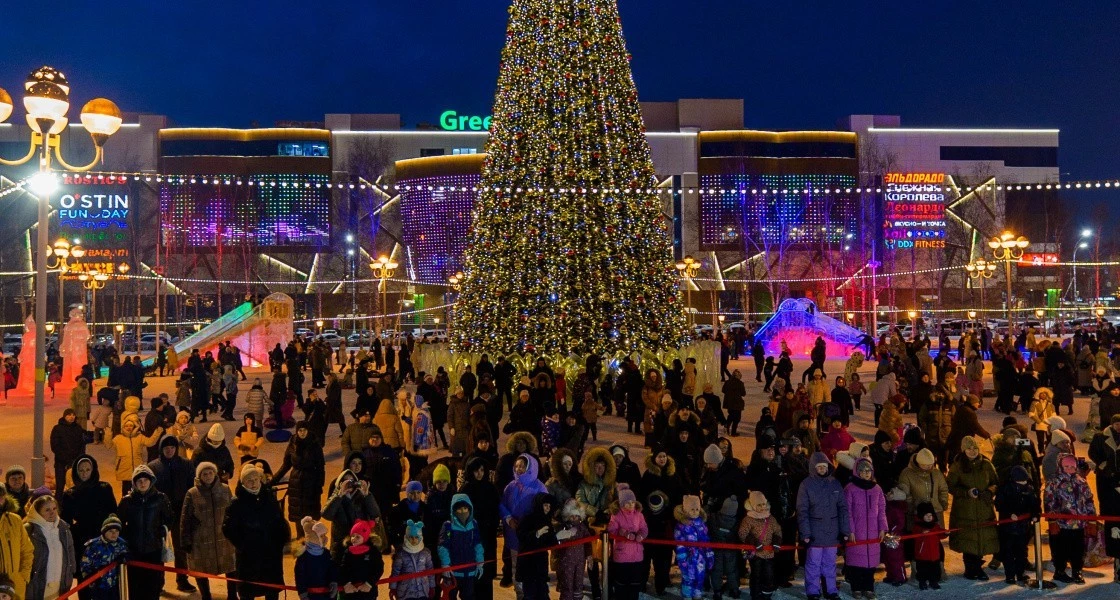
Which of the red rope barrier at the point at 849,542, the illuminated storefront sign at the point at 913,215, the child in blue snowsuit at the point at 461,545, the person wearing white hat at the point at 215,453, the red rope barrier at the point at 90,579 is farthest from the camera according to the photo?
the illuminated storefront sign at the point at 913,215

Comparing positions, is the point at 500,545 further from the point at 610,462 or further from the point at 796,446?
the point at 796,446

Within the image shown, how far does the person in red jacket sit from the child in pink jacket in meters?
2.00

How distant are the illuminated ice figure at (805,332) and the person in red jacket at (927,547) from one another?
24.2m

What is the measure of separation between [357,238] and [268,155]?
326 inches

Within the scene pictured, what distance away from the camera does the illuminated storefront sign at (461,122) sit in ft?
199

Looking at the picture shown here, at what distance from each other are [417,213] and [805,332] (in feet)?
98.6

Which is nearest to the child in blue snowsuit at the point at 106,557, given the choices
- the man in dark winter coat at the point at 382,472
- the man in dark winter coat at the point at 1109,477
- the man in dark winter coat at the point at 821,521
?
the man in dark winter coat at the point at 382,472

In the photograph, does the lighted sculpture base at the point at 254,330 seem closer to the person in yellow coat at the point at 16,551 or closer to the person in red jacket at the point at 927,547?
the person in yellow coat at the point at 16,551

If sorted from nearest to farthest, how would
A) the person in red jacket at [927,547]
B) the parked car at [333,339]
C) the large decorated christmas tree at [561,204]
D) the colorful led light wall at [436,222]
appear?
the person in red jacket at [927,547] → the large decorated christmas tree at [561,204] → the parked car at [333,339] → the colorful led light wall at [436,222]

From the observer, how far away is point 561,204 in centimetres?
1727

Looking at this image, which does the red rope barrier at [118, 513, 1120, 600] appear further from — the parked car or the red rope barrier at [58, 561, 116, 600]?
the parked car

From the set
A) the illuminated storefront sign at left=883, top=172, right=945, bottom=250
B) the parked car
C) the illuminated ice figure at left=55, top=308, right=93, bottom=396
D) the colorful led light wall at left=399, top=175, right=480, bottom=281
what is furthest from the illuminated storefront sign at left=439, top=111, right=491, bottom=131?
the illuminated ice figure at left=55, top=308, right=93, bottom=396

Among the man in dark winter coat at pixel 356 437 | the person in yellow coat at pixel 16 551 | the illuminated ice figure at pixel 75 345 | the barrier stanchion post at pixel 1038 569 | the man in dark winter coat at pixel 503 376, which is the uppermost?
the illuminated ice figure at pixel 75 345

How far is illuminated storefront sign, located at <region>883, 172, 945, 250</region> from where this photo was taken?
58406mm
